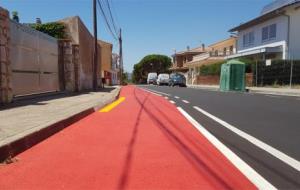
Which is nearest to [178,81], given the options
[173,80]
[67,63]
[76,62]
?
[173,80]

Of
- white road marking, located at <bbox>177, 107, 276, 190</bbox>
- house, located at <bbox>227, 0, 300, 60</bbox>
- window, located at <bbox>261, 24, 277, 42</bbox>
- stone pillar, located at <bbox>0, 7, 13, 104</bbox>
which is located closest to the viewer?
white road marking, located at <bbox>177, 107, 276, 190</bbox>

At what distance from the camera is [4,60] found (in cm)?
1451

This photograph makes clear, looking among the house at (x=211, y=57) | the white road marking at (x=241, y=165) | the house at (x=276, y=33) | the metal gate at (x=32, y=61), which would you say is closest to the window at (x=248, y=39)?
the house at (x=276, y=33)

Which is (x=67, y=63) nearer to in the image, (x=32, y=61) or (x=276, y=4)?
(x=32, y=61)

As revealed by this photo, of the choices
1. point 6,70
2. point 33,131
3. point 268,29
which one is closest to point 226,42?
point 268,29

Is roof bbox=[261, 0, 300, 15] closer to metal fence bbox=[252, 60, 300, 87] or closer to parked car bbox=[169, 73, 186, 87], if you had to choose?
metal fence bbox=[252, 60, 300, 87]

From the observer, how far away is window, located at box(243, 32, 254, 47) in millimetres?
52969

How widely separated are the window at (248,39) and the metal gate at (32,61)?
32.9 metres

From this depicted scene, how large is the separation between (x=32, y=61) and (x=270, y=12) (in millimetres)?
31937

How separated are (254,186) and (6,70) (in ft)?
35.8

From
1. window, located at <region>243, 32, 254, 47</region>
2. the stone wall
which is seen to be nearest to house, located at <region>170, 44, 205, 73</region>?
the stone wall

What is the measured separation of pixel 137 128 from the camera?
423 inches

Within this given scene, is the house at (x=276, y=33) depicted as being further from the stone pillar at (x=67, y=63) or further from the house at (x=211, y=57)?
the stone pillar at (x=67, y=63)

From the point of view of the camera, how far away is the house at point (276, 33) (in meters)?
44.0
